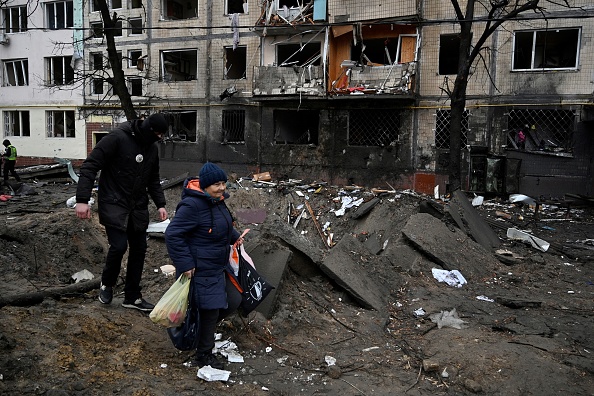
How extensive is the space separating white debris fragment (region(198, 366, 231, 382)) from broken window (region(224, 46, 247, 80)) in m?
20.1

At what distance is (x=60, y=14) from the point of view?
26.1m

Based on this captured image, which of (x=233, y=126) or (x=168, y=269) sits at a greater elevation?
(x=233, y=126)

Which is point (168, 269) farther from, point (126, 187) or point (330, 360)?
point (330, 360)

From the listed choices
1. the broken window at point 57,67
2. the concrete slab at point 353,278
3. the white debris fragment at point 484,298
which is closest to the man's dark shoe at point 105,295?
the concrete slab at point 353,278

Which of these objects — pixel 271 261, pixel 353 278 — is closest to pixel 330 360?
pixel 271 261

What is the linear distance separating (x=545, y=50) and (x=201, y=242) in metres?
18.4

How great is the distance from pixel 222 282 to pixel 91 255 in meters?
3.96

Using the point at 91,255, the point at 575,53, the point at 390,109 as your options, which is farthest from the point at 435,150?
the point at 91,255

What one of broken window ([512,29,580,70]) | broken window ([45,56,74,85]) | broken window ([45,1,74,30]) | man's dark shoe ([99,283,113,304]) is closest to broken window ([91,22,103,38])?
broken window ([45,1,74,30])

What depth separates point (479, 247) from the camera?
8148mm

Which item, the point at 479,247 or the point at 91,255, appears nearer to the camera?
the point at 91,255

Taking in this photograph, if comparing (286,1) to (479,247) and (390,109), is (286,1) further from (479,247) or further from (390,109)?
(479,247)

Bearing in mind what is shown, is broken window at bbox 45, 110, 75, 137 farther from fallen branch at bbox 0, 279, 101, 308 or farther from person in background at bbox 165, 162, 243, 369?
person in background at bbox 165, 162, 243, 369

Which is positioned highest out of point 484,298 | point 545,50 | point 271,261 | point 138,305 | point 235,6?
point 235,6
